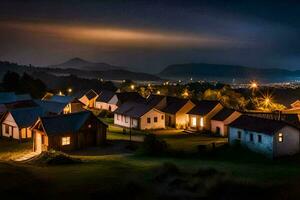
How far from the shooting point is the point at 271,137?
3988cm

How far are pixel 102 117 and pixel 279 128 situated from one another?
1830 inches

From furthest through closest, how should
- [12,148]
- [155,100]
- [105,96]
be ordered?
1. [105,96]
2. [155,100]
3. [12,148]

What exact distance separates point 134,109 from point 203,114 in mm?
12242

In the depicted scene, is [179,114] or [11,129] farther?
[179,114]

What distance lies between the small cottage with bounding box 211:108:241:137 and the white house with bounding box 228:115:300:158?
1401cm

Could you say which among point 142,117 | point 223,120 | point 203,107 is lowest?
point 223,120

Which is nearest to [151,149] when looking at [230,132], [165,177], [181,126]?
[230,132]

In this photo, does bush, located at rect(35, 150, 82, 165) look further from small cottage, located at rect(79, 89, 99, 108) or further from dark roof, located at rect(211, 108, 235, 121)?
small cottage, located at rect(79, 89, 99, 108)

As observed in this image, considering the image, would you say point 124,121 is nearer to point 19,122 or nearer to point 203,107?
point 203,107

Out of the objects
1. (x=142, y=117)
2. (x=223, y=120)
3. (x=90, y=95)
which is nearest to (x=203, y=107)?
(x=223, y=120)

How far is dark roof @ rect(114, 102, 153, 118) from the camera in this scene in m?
65.2

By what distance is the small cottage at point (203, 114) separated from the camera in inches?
2461

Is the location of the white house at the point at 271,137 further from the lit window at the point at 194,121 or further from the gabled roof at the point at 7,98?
the gabled roof at the point at 7,98

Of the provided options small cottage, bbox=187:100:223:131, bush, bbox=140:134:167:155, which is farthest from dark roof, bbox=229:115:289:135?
small cottage, bbox=187:100:223:131
